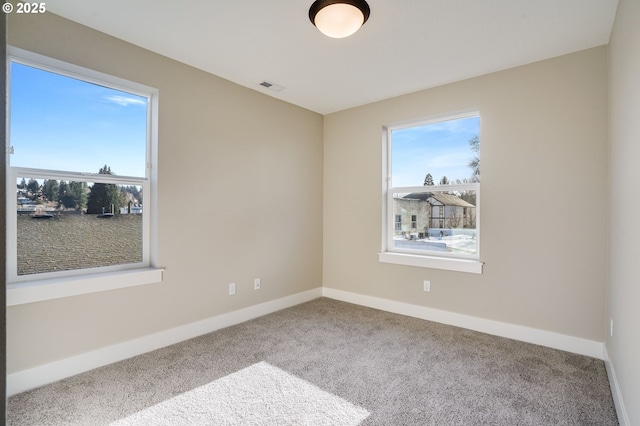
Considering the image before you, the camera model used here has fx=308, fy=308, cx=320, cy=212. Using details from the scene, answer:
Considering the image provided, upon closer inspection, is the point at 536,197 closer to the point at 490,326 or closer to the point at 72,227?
the point at 490,326

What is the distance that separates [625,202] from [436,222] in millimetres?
1801

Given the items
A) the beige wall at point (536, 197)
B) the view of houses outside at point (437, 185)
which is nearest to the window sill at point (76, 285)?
the beige wall at point (536, 197)

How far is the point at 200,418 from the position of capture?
1.81 meters

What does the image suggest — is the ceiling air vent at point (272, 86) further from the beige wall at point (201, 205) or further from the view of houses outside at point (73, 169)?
the view of houses outside at point (73, 169)

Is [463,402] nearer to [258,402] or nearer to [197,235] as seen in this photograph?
[258,402]

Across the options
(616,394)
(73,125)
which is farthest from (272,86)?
(616,394)

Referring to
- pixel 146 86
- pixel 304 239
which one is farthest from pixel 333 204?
pixel 146 86

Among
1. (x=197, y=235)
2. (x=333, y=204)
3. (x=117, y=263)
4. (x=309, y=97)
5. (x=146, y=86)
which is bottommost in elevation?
(x=117, y=263)

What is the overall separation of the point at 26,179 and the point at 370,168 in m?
3.25

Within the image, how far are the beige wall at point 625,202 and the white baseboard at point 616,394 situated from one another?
0.05 metres

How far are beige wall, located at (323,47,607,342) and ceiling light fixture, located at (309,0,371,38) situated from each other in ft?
5.67

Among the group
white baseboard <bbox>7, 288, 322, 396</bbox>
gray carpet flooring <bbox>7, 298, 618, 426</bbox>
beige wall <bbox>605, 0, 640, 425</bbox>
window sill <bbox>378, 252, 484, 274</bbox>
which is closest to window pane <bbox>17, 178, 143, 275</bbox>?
white baseboard <bbox>7, 288, 322, 396</bbox>

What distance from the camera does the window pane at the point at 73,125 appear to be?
2.15 m

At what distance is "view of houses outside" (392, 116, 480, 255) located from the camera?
3.30 m
